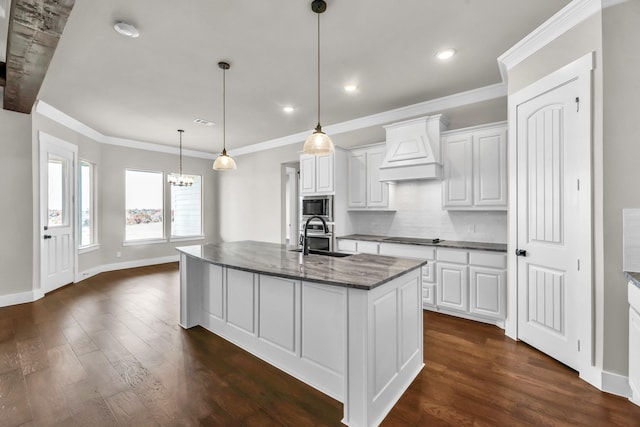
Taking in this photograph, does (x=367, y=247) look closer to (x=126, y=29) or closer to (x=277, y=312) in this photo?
(x=277, y=312)

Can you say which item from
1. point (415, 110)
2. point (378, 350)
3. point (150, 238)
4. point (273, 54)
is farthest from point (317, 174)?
point (150, 238)

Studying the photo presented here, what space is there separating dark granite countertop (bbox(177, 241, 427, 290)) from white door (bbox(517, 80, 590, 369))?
1248 millimetres

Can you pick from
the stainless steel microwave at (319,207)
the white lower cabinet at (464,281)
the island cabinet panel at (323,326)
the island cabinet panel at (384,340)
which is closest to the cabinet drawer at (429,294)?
the white lower cabinet at (464,281)

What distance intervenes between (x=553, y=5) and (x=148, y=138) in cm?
688

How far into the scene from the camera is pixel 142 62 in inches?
120

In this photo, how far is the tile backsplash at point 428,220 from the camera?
3.79 metres

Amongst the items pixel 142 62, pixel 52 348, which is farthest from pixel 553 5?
pixel 52 348

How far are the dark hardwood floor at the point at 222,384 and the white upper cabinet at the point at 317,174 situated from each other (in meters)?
2.53

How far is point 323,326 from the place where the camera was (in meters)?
2.09

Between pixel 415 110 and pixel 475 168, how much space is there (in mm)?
1356

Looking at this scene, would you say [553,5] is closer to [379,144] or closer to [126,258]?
[379,144]

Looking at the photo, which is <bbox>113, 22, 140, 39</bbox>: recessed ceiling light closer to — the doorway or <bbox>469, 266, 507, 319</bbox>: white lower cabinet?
the doorway

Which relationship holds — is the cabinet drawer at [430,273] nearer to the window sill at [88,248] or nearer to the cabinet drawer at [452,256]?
the cabinet drawer at [452,256]

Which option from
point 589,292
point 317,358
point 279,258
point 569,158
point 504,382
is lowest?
point 504,382
